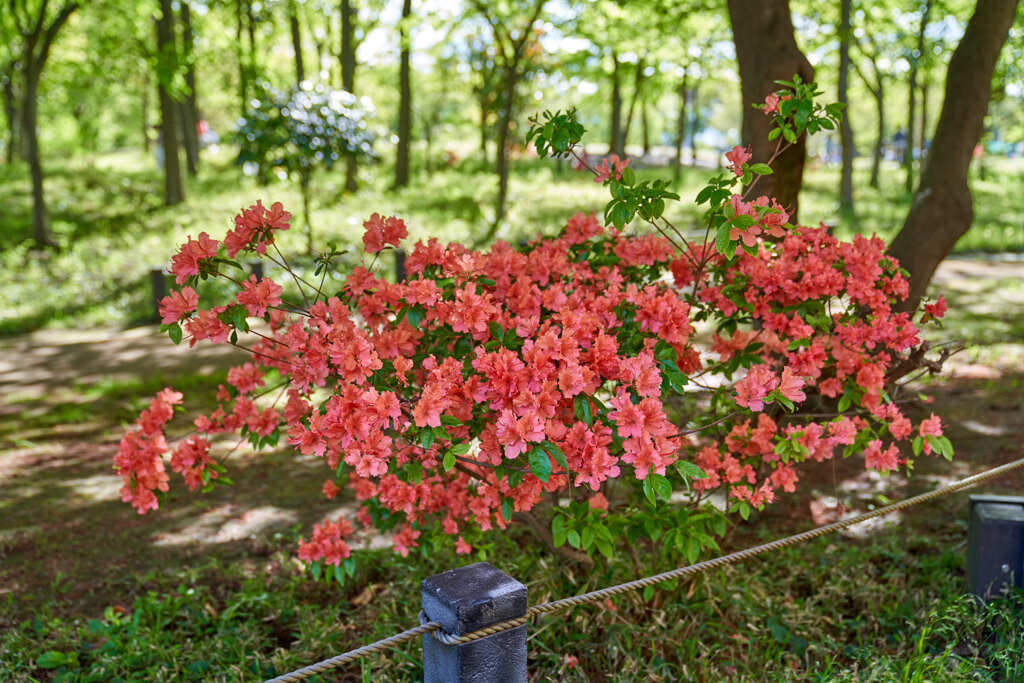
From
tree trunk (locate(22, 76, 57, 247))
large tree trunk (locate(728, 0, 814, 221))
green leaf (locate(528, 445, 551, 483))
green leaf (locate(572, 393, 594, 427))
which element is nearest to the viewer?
green leaf (locate(528, 445, 551, 483))

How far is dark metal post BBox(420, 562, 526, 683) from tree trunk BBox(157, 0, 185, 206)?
39.8ft

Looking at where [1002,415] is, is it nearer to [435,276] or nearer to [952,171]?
[952,171]

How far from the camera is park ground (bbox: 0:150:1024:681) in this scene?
3.24 meters

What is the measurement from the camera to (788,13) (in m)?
4.58

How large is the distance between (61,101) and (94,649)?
92.8 ft

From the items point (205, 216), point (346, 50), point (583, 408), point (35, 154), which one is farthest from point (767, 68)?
point (346, 50)

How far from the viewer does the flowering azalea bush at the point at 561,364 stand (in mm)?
2385

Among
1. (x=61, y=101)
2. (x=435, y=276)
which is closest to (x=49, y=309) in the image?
(x=435, y=276)

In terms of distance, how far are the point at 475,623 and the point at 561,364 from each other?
0.80m

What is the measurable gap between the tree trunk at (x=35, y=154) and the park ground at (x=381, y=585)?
6300 millimetres

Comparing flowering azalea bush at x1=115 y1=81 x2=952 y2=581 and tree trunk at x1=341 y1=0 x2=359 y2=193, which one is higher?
tree trunk at x1=341 y1=0 x2=359 y2=193

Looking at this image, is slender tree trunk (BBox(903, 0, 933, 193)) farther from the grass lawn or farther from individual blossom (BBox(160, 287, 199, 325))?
individual blossom (BBox(160, 287, 199, 325))

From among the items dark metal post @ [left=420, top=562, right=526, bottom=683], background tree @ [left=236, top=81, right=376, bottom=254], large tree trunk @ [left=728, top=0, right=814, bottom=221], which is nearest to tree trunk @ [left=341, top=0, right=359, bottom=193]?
background tree @ [left=236, top=81, right=376, bottom=254]

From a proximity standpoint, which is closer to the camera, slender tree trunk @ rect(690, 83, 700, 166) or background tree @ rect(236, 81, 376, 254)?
background tree @ rect(236, 81, 376, 254)
